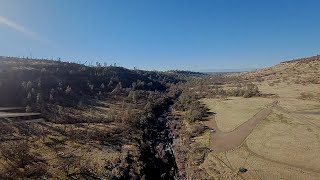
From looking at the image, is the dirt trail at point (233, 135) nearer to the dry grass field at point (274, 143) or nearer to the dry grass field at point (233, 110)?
the dry grass field at point (274, 143)

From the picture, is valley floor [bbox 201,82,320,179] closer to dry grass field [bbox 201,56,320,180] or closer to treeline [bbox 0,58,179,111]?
dry grass field [bbox 201,56,320,180]

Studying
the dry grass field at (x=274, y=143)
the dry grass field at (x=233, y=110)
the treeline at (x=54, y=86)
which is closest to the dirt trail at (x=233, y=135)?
the dry grass field at (x=274, y=143)

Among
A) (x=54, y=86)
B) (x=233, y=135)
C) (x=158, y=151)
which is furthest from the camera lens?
(x=54, y=86)

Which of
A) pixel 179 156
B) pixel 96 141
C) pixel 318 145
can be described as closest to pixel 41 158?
pixel 96 141

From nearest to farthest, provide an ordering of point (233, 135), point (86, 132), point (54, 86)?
point (86, 132)
point (233, 135)
point (54, 86)

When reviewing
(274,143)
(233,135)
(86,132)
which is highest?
(86,132)

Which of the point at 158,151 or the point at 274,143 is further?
the point at 158,151

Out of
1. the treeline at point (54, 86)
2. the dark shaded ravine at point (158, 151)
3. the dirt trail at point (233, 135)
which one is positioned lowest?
the dark shaded ravine at point (158, 151)

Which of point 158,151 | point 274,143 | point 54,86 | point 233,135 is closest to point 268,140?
point 274,143

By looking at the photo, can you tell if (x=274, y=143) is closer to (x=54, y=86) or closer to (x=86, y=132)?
(x=86, y=132)

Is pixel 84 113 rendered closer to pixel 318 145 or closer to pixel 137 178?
pixel 137 178
